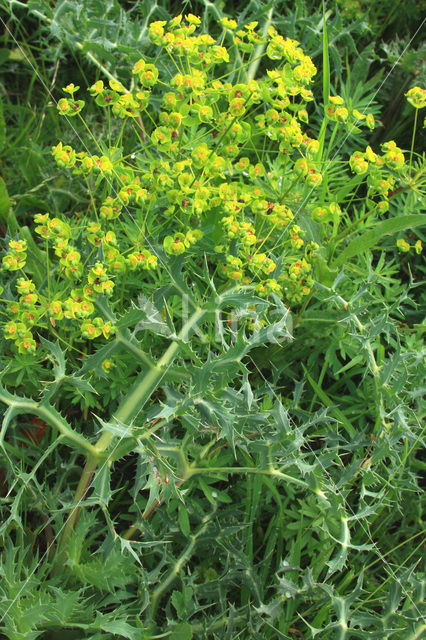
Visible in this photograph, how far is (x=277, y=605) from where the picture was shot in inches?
69.9

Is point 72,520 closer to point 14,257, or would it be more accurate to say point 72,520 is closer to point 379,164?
point 14,257

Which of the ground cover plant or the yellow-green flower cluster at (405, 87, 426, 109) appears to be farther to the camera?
the yellow-green flower cluster at (405, 87, 426, 109)

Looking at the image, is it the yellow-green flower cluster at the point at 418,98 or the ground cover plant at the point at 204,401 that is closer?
the ground cover plant at the point at 204,401

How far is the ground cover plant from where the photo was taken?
1.67 m

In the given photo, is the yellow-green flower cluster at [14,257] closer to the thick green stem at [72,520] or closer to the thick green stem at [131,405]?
the thick green stem at [131,405]

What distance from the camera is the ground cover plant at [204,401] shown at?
167 cm

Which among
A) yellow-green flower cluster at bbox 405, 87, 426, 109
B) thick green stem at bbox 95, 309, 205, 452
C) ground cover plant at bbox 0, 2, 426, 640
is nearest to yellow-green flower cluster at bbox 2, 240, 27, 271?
ground cover plant at bbox 0, 2, 426, 640

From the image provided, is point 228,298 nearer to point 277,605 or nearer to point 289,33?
point 277,605

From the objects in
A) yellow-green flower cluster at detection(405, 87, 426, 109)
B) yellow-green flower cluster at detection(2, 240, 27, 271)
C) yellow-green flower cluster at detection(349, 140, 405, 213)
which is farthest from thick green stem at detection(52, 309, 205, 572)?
yellow-green flower cluster at detection(405, 87, 426, 109)

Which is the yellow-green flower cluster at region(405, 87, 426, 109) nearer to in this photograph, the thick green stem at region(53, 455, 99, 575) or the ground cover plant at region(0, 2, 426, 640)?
the ground cover plant at region(0, 2, 426, 640)

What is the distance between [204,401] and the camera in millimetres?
1598

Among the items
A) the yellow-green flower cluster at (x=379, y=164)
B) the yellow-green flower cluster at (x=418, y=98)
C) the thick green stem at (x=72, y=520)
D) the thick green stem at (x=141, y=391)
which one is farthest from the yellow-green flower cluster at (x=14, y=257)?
the yellow-green flower cluster at (x=418, y=98)

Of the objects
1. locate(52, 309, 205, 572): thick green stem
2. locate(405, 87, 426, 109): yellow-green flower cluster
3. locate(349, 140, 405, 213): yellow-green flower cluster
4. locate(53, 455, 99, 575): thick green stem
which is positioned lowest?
locate(53, 455, 99, 575): thick green stem

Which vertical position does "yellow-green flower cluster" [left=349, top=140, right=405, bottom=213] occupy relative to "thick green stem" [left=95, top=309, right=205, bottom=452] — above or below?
above
